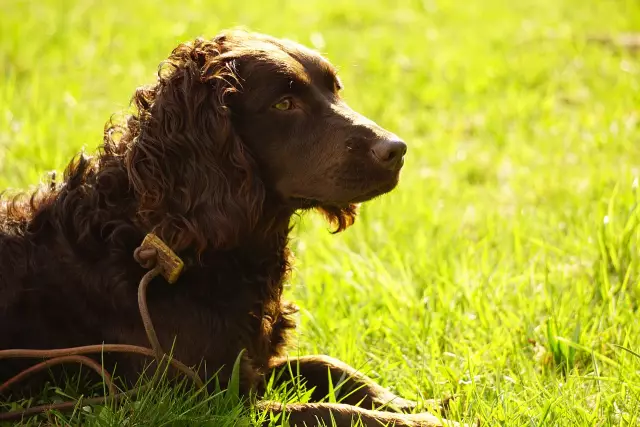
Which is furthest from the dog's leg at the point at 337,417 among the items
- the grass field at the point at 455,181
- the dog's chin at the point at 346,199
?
the dog's chin at the point at 346,199

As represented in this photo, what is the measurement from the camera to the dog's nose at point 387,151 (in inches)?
114

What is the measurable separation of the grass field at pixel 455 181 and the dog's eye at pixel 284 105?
92 centimetres

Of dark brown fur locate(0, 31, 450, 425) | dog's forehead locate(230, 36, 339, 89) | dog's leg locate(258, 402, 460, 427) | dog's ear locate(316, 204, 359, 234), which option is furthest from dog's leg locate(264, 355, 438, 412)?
dog's forehead locate(230, 36, 339, 89)

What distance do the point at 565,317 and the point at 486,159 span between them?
8.43 feet

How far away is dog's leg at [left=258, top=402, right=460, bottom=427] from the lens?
273 cm

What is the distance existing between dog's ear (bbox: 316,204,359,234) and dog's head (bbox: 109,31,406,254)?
24 cm

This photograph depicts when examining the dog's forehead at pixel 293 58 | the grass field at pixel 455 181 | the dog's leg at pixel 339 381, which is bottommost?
the dog's leg at pixel 339 381

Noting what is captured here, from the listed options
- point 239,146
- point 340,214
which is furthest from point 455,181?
point 239,146

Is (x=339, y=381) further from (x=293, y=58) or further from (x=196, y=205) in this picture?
(x=293, y=58)

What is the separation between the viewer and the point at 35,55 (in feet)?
21.9

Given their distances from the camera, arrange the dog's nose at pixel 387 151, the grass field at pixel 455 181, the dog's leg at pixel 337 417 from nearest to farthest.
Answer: the dog's leg at pixel 337 417, the dog's nose at pixel 387 151, the grass field at pixel 455 181

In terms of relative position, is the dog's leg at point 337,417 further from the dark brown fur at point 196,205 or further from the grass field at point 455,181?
the grass field at point 455,181

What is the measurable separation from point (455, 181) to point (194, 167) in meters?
2.92

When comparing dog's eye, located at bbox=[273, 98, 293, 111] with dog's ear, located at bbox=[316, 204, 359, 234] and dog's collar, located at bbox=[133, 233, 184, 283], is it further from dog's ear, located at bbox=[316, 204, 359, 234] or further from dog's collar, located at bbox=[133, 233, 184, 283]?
dog's collar, located at bbox=[133, 233, 184, 283]
